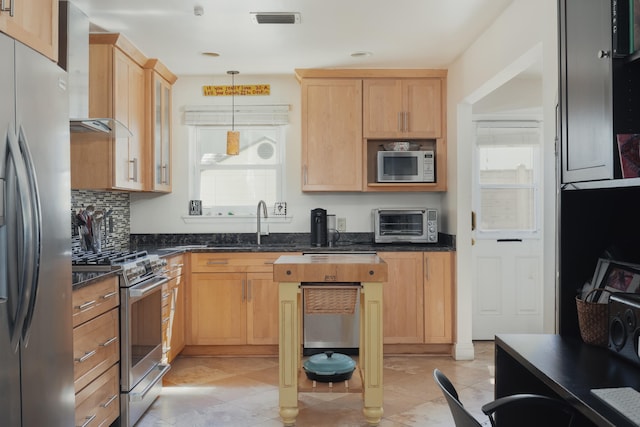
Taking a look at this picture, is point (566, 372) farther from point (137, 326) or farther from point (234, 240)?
point (234, 240)

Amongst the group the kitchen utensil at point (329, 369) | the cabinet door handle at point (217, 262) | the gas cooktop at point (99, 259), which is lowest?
the kitchen utensil at point (329, 369)

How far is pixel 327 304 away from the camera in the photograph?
3084mm

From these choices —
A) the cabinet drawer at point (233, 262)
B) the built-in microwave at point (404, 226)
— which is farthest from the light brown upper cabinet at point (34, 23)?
the built-in microwave at point (404, 226)

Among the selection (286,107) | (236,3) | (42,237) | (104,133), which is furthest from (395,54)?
(42,237)

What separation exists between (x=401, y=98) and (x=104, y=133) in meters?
2.49

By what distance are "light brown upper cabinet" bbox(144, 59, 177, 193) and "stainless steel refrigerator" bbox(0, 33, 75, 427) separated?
227 centimetres

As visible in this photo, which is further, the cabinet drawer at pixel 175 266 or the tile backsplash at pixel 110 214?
the cabinet drawer at pixel 175 266

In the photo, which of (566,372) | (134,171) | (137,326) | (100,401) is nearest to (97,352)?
(100,401)

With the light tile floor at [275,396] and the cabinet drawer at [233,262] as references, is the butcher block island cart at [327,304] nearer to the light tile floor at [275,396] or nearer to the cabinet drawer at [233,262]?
the light tile floor at [275,396]

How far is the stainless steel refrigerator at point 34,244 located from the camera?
5.83ft

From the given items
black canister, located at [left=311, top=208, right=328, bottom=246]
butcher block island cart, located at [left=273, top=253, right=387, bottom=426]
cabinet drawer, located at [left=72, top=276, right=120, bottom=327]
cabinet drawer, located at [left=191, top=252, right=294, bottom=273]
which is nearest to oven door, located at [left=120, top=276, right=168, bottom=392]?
cabinet drawer, located at [left=72, top=276, right=120, bottom=327]

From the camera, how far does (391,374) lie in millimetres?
4125

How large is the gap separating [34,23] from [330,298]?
1920mm

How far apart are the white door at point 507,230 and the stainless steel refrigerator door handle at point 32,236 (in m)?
4.02
